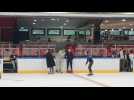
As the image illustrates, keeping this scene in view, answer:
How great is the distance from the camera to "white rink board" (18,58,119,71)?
18.6 m

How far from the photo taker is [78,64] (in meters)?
18.8

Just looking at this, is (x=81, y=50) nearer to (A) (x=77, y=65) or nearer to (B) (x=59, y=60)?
(A) (x=77, y=65)

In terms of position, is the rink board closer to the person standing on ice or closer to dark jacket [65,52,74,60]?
the person standing on ice

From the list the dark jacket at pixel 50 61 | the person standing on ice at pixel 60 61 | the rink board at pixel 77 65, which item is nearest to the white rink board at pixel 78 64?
the rink board at pixel 77 65

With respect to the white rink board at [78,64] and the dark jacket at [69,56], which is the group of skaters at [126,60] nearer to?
the white rink board at [78,64]

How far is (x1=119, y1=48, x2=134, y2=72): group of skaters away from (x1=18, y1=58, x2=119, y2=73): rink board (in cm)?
21

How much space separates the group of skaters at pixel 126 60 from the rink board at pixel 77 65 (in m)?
0.21

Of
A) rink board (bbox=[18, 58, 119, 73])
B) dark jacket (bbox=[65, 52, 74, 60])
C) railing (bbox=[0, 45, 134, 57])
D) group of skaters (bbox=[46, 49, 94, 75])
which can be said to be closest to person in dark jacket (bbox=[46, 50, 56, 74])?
group of skaters (bbox=[46, 49, 94, 75])

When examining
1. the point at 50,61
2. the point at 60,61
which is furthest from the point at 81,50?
the point at 50,61
